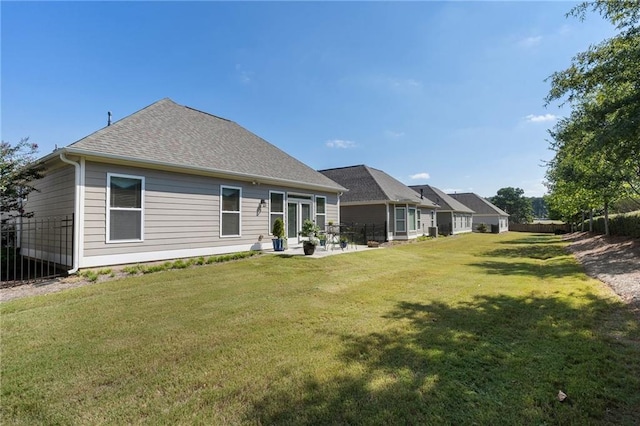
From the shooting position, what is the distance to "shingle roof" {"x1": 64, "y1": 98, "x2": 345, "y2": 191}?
854 centimetres

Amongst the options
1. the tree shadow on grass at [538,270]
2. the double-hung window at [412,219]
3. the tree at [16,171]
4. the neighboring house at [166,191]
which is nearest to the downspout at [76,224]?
the neighboring house at [166,191]

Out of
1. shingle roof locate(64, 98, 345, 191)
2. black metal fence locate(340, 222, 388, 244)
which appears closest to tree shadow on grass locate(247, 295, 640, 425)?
shingle roof locate(64, 98, 345, 191)

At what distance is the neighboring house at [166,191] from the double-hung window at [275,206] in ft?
0.14

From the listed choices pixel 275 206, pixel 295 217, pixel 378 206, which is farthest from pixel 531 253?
pixel 275 206

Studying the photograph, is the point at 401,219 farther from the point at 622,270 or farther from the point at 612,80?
the point at 612,80

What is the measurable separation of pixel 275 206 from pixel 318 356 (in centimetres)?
984

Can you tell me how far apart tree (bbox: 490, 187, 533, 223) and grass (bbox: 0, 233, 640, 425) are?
86.8m

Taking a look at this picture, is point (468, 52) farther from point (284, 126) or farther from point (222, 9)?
point (284, 126)

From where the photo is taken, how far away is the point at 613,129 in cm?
464

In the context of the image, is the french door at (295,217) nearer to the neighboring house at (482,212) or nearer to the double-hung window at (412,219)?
the double-hung window at (412,219)

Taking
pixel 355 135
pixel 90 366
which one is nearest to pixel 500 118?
pixel 355 135

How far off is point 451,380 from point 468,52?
471 inches

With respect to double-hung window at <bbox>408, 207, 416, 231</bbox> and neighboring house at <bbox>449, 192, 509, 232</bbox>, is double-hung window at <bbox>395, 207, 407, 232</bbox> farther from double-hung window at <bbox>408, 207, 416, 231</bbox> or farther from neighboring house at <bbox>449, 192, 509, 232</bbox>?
neighboring house at <bbox>449, 192, 509, 232</bbox>

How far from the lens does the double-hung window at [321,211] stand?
1505cm
